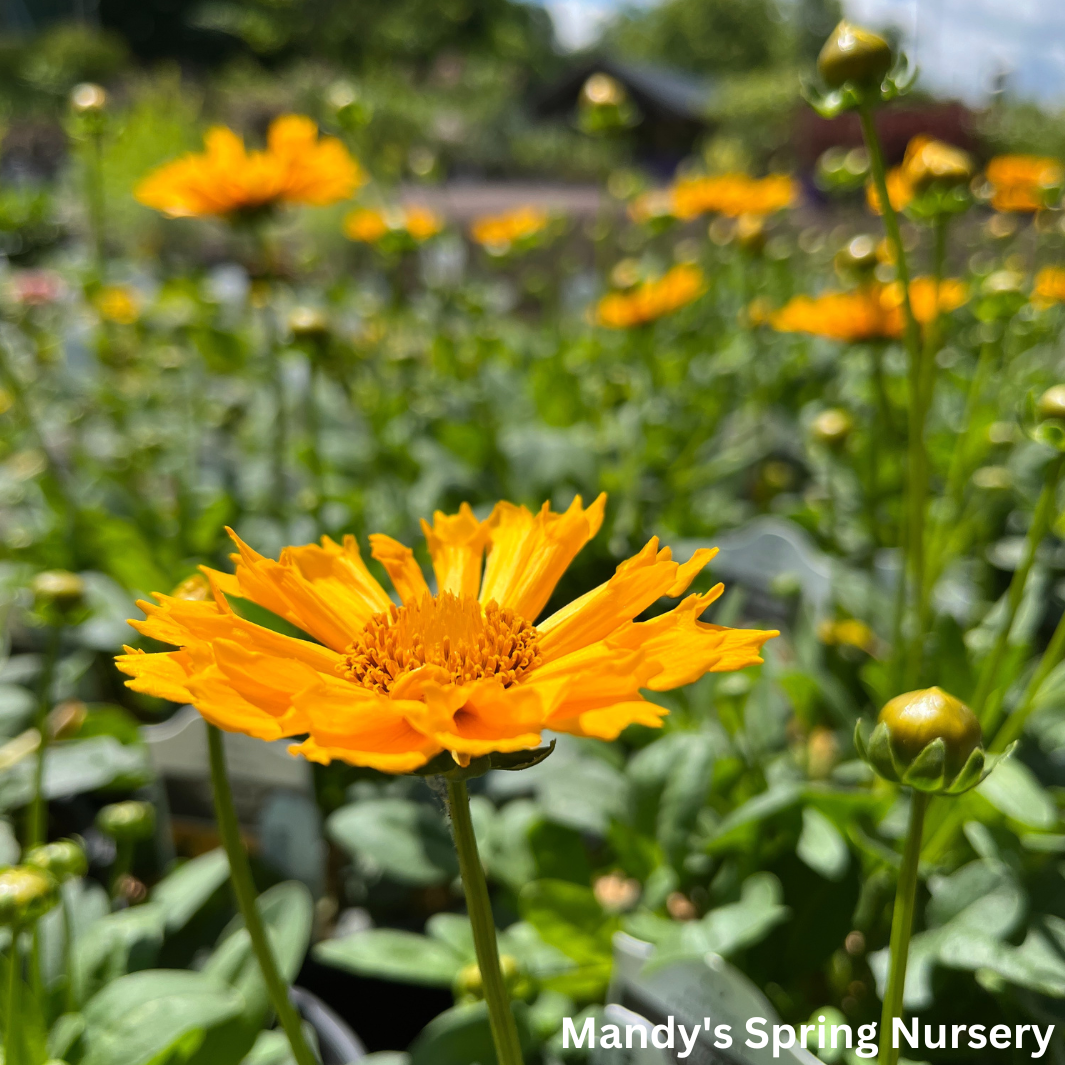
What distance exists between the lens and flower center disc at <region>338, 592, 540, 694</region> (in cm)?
38

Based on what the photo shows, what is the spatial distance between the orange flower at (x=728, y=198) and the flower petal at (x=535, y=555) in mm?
1176

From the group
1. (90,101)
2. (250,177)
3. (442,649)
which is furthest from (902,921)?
(90,101)

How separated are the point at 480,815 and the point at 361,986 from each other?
0.17 m

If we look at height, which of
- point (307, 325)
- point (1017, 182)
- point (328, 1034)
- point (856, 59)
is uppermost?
point (856, 59)

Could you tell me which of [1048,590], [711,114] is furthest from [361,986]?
[711,114]

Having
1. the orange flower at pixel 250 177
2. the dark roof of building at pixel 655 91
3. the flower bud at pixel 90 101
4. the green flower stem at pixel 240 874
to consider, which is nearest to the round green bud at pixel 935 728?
the green flower stem at pixel 240 874

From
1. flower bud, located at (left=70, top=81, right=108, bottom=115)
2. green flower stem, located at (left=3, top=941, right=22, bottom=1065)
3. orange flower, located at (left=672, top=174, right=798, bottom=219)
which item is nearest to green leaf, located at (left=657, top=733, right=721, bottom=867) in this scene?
green flower stem, located at (left=3, top=941, right=22, bottom=1065)

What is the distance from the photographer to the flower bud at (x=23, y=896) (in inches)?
15.7

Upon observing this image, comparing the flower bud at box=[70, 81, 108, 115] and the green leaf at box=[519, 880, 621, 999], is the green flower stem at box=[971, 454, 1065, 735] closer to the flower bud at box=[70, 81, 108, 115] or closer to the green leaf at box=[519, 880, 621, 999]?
the green leaf at box=[519, 880, 621, 999]

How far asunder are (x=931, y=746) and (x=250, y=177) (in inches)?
33.5

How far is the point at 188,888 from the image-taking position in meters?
0.63

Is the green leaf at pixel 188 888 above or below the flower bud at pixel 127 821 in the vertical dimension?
below

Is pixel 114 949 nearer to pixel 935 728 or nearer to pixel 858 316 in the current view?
pixel 935 728

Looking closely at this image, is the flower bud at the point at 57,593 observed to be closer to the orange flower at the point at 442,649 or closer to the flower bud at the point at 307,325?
the orange flower at the point at 442,649
